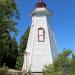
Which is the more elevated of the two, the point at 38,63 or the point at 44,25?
the point at 44,25

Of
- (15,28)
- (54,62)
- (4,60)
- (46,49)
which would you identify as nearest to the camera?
(15,28)

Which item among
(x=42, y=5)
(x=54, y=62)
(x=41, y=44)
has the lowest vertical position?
(x=54, y=62)

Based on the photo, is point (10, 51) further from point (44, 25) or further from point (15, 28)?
point (15, 28)

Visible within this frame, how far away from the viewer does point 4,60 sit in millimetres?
50312

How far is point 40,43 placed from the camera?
43438 millimetres

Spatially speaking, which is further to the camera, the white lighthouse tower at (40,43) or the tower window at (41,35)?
the tower window at (41,35)

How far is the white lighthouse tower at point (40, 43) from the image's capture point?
43000 millimetres

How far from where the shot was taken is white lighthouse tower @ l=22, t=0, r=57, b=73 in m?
43.0

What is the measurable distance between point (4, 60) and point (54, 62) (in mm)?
12316

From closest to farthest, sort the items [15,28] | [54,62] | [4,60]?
1. [15,28]
2. [54,62]
3. [4,60]

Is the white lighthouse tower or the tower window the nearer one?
the white lighthouse tower

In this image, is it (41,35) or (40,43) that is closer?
(40,43)

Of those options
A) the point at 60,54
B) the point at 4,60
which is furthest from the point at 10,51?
the point at 60,54

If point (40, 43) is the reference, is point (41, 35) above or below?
above
